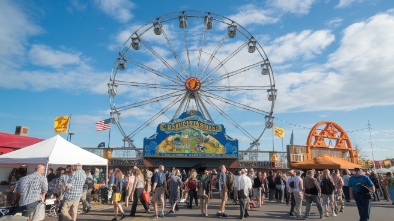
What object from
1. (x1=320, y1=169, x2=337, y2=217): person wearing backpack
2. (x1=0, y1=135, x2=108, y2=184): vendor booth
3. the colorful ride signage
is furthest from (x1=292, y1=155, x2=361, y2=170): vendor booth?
(x1=0, y1=135, x2=108, y2=184): vendor booth

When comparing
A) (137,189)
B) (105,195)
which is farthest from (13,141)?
(137,189)

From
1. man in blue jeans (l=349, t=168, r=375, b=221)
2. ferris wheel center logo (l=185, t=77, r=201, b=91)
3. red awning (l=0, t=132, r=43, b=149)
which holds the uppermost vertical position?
ferris wheel center logo (l=185, t=77, r=201, b=91)

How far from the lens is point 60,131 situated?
23547 millimetres

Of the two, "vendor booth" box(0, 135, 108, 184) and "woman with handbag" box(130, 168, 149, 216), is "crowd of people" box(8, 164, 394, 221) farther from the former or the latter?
"vendor booth" box(0, 135, 108, 184)

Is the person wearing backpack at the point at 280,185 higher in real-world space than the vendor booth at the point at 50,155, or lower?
lower

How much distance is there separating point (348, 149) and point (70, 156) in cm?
2441

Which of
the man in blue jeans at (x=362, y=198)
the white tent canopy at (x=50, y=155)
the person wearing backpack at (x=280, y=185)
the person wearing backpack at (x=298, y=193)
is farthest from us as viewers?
the person wearing backpack at (x=280, y=185)

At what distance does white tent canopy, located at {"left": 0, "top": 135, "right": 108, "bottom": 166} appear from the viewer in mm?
10188

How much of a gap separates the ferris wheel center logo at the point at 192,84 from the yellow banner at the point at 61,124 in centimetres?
1010

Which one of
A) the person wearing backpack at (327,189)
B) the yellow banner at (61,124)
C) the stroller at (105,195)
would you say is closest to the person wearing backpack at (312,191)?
the person wearing backpack at (327,189)

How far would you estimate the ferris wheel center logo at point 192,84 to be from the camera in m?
26.3

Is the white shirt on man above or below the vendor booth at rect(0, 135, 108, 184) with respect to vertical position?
below

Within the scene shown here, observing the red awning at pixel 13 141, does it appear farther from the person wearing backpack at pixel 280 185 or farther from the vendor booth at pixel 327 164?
the vendor booth at pixel 327 164

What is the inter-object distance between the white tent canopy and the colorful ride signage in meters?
9.94
